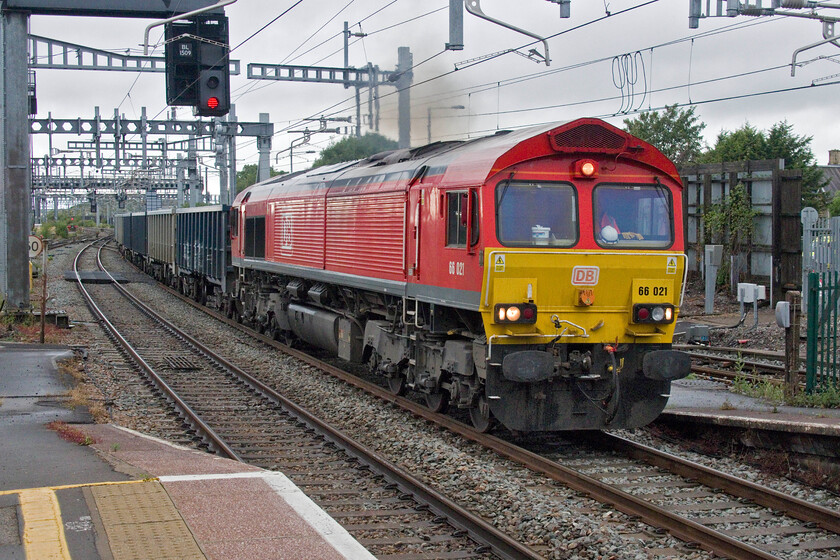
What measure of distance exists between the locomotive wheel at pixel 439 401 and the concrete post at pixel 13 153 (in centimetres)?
1195

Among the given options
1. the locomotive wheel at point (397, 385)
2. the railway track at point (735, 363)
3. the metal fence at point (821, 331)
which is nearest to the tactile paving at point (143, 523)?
the locomotive wheel at point (397, 385)

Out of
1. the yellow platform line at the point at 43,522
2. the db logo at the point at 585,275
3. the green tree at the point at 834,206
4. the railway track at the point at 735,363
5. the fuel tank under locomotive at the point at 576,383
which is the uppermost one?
the green tree at the point at 834,206

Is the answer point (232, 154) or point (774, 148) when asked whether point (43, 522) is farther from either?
point (774, 148)

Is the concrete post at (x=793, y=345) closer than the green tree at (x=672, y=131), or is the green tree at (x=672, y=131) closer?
the concrete post at (x=793, y=345)

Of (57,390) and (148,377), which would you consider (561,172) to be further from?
(148,377)

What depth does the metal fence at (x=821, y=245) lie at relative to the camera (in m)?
16.0

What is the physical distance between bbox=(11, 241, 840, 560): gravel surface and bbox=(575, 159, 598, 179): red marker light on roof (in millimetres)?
3143

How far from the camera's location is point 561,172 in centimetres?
964

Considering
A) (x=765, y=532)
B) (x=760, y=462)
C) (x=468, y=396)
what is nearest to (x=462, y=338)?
(x=468, y=396)

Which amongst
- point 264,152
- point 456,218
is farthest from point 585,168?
point 264,152

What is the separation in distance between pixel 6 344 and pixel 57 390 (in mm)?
5290

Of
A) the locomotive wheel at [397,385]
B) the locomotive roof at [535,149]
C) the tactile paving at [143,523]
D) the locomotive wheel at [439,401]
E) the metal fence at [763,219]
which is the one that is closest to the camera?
the tactile paving at [143,523]

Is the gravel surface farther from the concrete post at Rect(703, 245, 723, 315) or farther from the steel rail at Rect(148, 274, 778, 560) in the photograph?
the concrete post at Rect(703, 245, 723, 315)

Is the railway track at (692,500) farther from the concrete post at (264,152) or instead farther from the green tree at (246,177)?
the green tree at (246,177)
